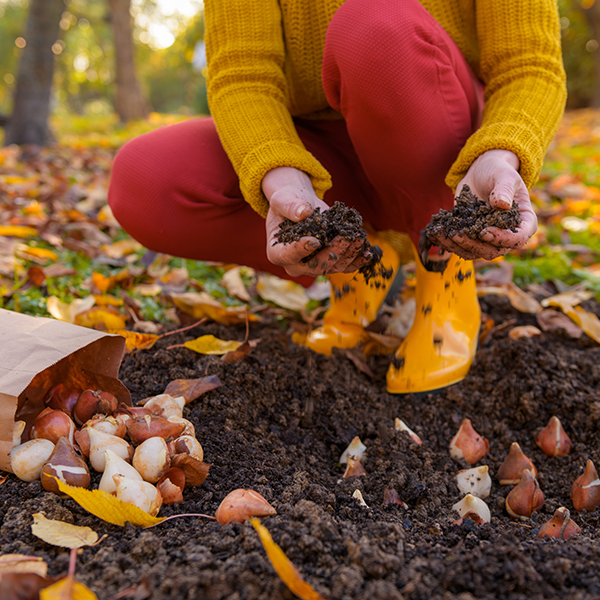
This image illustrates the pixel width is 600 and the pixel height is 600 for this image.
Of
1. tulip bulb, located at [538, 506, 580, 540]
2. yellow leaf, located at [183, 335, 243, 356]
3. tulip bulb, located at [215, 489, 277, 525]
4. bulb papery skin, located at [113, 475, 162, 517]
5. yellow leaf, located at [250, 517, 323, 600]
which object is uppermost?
yellow leaf, located at [250, 517, 323, 600]

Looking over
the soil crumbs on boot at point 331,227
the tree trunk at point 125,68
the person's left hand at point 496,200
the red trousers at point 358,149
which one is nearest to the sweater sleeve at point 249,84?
the red trousers at point 358,149

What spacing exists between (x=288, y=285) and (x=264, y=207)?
0.68m

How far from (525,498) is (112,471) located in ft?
2.47

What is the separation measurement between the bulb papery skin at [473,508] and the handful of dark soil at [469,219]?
1.62 feet

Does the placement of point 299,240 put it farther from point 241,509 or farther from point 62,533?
point 62,533

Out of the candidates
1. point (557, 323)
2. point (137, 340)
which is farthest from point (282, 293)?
point (557, 323)

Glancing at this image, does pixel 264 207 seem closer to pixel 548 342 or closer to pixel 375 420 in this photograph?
pixel 375 420

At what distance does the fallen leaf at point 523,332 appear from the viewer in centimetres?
154

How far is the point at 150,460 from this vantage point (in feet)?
2.90

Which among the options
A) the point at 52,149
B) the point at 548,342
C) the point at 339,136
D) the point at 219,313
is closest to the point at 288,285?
the point at 219,313

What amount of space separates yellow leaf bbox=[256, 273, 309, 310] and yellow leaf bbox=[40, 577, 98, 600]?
1289mm

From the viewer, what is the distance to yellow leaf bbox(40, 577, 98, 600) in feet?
1.99

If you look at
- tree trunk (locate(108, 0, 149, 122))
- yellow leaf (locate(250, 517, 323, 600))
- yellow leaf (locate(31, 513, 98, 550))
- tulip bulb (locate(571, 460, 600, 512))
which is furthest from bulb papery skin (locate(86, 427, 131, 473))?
tree trunk (locate(108, 0, 149, 122))

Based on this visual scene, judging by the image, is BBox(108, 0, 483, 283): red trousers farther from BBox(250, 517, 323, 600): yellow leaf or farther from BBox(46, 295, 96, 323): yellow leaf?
BBox(250, 517, 323, 600): yellow leaf
